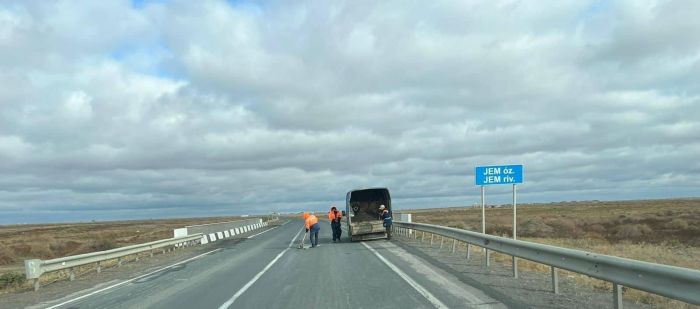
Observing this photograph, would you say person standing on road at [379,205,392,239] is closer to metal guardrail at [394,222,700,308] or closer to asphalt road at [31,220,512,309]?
asphalt road at [31,220,512,309]

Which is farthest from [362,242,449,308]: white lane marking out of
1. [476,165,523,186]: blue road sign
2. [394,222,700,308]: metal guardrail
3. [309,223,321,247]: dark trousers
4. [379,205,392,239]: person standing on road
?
[379,205,392,239]: person standing on road

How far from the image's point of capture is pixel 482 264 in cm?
1658

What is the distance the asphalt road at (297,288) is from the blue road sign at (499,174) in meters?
3.07

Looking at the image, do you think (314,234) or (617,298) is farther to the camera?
(314,234)

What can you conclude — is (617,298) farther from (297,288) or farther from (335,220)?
(335,220)

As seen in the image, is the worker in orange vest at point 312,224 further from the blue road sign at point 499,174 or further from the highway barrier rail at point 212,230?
the blue road sign at point 499,174

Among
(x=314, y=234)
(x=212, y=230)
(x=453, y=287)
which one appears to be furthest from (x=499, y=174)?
(x=212, y=230)

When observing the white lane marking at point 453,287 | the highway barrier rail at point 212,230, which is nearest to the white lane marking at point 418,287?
the white lane marking at point 453,287

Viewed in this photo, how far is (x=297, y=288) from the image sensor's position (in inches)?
488

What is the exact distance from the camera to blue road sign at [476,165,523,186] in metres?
16.6

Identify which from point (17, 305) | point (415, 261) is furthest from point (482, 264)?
point (17, 305)

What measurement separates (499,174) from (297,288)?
24.2 feet

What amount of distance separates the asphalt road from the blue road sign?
121 inches

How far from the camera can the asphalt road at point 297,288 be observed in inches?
409
